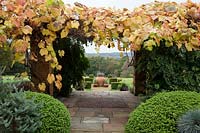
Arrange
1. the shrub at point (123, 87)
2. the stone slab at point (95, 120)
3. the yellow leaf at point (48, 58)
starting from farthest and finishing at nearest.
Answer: the shrub at point (123, 87)
the stone slab at point (95, 120)
the yellow leaf at point (48, 58)

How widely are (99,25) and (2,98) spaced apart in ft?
4.37

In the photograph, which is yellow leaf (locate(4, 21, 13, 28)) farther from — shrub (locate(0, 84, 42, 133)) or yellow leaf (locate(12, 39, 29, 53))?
shrub (locate(0, 84, 42, 133))

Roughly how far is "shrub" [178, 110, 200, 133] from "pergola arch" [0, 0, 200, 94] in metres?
0.75

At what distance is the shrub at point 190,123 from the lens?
2.87 meters

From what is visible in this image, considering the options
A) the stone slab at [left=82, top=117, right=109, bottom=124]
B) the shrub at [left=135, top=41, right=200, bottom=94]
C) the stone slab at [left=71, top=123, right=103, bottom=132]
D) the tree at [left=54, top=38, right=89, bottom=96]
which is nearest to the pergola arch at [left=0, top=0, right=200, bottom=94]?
the shrub at [left=135, top=41, right=200, bottom=94]

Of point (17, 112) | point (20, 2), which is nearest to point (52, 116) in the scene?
point (17, 112)

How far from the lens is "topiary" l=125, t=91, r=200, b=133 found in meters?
3.12

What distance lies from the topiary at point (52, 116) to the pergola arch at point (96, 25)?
28 cm

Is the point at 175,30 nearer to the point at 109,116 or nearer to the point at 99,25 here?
the point at 99,25

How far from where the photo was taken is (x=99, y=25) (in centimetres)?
357

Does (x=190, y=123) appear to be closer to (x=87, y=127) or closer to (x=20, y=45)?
(x=87, y=127)

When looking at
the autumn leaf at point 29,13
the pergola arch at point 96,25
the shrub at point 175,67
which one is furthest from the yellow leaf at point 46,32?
the shrub at point 175,67

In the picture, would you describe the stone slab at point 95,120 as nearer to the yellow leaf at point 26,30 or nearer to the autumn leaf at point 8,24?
the yellow leaf at point 26,30

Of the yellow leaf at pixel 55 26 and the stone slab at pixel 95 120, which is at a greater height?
the yellow leaf at pixel 55 26
